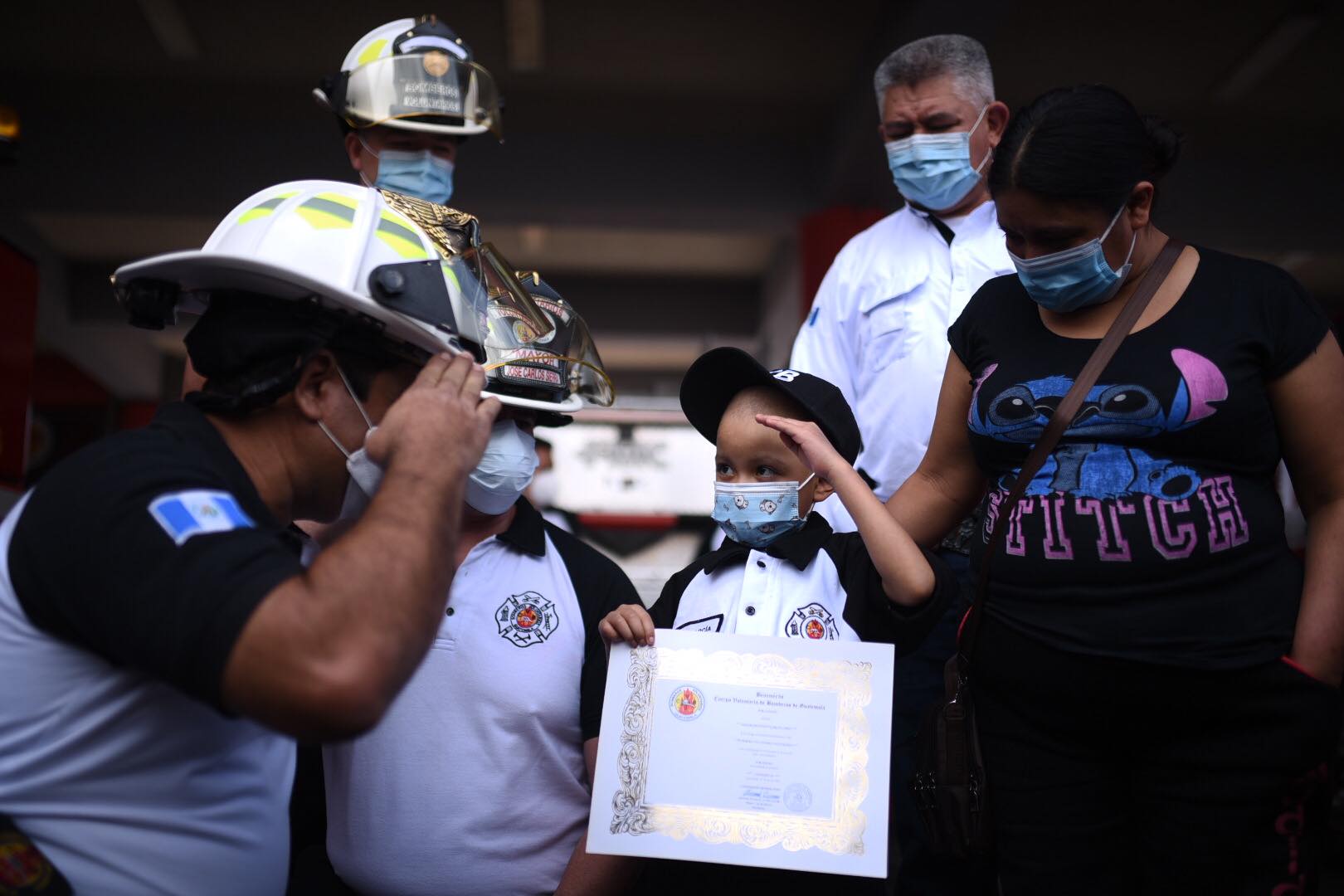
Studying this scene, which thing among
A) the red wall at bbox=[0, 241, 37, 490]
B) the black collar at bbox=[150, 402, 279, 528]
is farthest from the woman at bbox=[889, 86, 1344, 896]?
the red wall at bbox=[0, 241, 37, 490]

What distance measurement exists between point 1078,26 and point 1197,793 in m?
7.80

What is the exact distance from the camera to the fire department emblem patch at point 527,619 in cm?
254

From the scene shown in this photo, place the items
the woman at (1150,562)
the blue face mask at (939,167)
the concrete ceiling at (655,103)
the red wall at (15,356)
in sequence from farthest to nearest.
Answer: the concrete ceiling at (655,103)
the red wall at (15,356)
the blue face mask at (939,167)
the woman at (1150,562)

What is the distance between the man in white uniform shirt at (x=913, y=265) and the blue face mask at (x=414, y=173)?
1201 mm

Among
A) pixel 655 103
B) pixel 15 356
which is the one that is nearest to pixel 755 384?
pixel 15 356

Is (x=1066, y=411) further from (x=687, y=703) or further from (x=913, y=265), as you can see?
(x=913, y=265)

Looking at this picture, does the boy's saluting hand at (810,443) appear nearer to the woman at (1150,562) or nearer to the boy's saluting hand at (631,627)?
the woman at (1150,562)

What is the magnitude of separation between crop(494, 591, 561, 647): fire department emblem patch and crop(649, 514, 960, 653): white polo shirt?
253 mm

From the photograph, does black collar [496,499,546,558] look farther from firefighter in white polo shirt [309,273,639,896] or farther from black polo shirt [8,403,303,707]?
black polo shirt [8,403,303,707]

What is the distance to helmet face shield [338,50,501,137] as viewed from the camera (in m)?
3.52

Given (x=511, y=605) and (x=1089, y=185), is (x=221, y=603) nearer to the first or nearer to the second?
(x=511, y=605)

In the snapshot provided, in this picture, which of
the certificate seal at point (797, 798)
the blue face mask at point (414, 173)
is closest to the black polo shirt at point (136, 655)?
the certificate seal at point (797, 798)

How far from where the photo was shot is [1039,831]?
2.15 meters

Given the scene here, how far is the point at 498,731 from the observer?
8.02 feet
